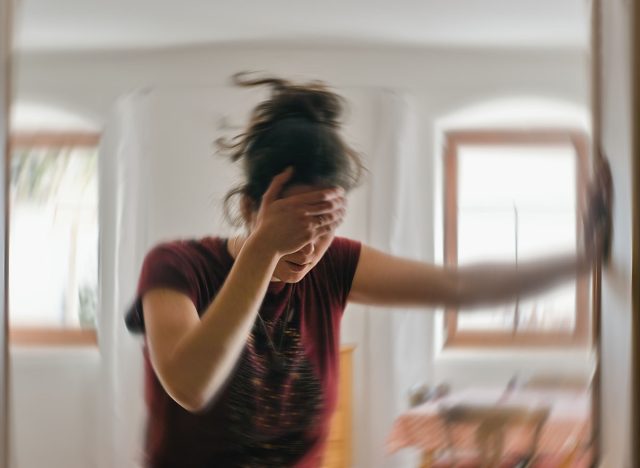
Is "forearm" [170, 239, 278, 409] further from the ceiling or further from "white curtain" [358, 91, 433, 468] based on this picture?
the ceiling

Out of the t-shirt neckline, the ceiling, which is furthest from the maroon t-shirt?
the ceiling

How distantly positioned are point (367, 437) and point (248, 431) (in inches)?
4.7

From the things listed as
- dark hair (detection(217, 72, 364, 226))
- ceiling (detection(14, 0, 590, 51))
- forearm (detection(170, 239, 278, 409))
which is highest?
ceiling (detection(14, 0, 590, 51))

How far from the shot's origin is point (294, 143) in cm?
71

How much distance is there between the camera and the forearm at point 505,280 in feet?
2.41

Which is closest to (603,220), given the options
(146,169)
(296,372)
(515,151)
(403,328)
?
(515,151)

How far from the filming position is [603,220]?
0.76 metres

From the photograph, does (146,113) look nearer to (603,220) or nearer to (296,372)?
(296,372)

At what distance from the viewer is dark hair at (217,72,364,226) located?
71cm

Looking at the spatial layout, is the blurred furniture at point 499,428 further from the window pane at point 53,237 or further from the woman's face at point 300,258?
the window pane at point 53,237

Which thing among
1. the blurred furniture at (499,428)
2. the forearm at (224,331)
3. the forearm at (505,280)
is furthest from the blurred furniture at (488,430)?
the forearm at (224,331)

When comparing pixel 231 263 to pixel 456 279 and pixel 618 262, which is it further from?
pixel 618 262

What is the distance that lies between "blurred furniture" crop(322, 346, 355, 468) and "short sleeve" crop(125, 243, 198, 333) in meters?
0.17

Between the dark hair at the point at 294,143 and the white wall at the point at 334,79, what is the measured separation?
0.08 ft
